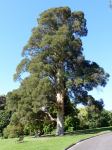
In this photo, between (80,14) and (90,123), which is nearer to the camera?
(80,14)

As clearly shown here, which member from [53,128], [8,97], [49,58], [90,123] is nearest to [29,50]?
[49,58]

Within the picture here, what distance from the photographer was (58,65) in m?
48.1

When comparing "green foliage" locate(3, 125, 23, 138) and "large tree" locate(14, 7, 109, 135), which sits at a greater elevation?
"large tree" locate(14, 7, 109, 135)

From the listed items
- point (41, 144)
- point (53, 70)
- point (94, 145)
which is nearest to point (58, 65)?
point (53, 70)

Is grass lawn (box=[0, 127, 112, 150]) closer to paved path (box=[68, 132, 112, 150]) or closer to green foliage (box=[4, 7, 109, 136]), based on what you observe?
paved path (box=[68, 132, 112, 150])

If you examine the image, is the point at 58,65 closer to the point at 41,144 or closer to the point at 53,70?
the point at 53,70

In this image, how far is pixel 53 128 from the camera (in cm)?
5738

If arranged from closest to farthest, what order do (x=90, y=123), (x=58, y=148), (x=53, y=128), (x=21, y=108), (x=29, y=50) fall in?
(x=58, y=148), (x=21, y=108), (x=29, y=50), (x=53, y=128), (x=90, y=123)

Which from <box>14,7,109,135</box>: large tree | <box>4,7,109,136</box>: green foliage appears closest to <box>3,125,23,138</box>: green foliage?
<box>4,7,109,136</box>: green foliage

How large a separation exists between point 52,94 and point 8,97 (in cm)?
553

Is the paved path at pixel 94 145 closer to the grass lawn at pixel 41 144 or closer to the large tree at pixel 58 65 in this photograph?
the grass lawn at pixel 41 144

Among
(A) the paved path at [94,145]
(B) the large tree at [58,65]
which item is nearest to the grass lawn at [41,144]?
(A) the paved path at [94,145]

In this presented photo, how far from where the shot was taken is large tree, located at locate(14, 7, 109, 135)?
150 ft

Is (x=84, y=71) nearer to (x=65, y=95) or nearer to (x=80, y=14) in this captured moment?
(x=65, y=95)
